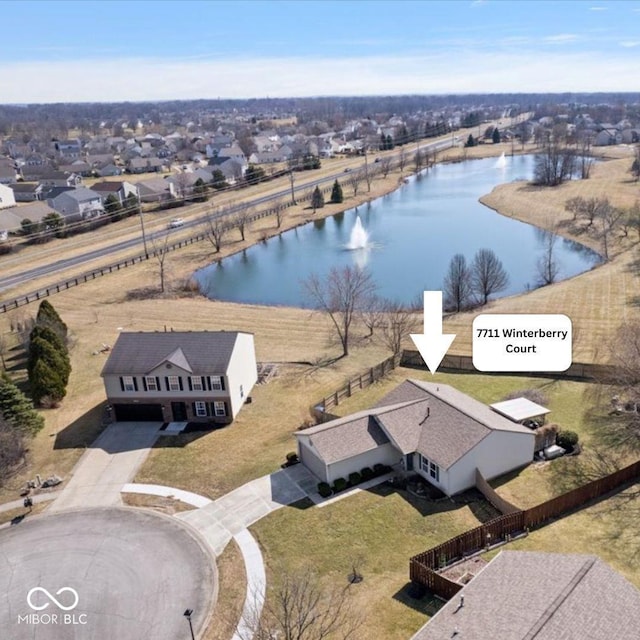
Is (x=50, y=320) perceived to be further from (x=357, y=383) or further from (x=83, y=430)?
(x=357, y=383)

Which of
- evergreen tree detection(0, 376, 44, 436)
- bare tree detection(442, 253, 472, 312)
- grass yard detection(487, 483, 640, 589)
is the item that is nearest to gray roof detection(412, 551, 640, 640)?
grass yard detection(487, 483, 640, 589)

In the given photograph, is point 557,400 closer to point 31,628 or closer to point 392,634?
point 392,634

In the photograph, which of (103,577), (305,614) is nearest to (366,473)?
(305,614)

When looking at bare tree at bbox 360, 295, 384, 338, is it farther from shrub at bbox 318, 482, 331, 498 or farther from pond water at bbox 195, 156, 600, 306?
shrub at bbox 318, 482, 331, 498

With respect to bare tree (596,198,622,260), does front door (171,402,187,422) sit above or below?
below

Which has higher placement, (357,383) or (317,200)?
(317,200)

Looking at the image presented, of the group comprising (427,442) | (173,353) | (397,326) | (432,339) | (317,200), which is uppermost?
(317,200)

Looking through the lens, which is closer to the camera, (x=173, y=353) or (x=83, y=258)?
(x=173, y=353)
